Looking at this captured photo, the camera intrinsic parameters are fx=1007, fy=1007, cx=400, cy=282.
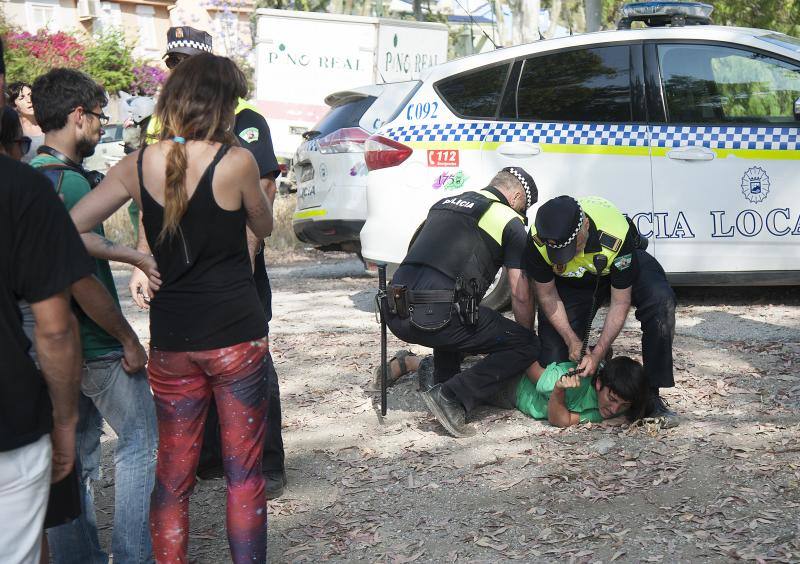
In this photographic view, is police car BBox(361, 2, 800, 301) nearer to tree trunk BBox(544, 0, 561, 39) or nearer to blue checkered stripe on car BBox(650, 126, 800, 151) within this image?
blue checkered stripe on car BBox(650, 126, 800, 151)

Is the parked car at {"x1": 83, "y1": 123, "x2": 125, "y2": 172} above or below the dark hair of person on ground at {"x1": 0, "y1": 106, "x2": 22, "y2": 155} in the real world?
below

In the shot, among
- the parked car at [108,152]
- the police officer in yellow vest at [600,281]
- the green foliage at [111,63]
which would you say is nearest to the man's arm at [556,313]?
the police officer in yellow vest at [600,281]

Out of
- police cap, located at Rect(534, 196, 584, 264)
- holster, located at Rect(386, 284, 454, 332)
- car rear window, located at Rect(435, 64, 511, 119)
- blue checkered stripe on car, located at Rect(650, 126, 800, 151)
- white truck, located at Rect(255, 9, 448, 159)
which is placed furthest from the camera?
white truck, located at Rect(255, 9, 448, 159)

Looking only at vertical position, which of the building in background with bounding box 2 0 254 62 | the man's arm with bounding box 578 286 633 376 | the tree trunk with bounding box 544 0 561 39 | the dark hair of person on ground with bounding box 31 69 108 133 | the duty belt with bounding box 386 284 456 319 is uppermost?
the building in background with bounding box 2 0 254 62

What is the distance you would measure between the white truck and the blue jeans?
1404 centimetres

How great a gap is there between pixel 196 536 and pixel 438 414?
4.50 feet

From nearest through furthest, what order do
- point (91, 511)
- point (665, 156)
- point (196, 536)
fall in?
point (91, 511) < point (196, 536) < point (665, 156)

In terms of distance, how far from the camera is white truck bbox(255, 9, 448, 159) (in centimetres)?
1745

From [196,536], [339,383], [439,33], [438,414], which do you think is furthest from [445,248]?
[439,33]

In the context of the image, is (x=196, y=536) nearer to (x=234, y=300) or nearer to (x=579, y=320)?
(x=234, y=300)

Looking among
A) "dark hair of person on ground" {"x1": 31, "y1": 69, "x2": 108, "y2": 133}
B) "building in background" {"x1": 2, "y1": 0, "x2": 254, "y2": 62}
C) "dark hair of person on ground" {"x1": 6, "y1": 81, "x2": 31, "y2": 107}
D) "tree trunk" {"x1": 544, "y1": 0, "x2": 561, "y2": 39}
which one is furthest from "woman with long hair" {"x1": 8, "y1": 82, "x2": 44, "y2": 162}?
"building in background" {"x1": 2, "y1": 0, "x2": 254, "y2": 62}

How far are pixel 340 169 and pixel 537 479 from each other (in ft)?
16.1

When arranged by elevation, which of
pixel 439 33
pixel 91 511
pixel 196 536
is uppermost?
pixel 439 33

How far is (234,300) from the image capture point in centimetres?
321
